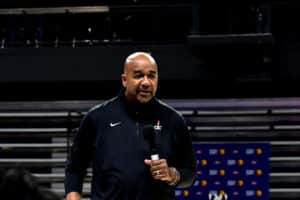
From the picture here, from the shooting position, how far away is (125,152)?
2.85 meters

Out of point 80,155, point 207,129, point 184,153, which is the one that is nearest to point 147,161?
point 184,153

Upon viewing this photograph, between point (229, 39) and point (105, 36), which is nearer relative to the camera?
point (229, 39)

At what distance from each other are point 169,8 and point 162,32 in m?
0.42

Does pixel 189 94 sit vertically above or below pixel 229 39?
below

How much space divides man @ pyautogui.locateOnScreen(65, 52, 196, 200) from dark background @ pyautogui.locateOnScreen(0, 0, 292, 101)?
608cm

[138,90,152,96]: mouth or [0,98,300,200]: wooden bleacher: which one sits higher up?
[138,90,152,96]: mouth

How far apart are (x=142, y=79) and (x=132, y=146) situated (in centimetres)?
34

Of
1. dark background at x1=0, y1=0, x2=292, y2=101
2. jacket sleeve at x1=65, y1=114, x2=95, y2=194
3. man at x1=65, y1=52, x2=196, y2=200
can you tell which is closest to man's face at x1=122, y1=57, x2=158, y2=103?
man at x1=65, y1=52, x2=196, y2=200

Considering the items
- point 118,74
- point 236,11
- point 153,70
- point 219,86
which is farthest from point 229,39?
point 153,70

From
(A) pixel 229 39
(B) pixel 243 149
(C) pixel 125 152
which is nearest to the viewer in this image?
(C) pixel 125 152

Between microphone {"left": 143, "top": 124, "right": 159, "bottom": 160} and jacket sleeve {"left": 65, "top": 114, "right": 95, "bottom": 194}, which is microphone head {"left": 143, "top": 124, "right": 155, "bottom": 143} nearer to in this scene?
microphone {"left": 143, "top": 124, "right": 159, "bottom": 160}

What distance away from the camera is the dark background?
9.20m

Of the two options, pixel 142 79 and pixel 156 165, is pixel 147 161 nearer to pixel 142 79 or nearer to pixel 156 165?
pixel 156 165

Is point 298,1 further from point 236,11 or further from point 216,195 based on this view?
point 216,195
